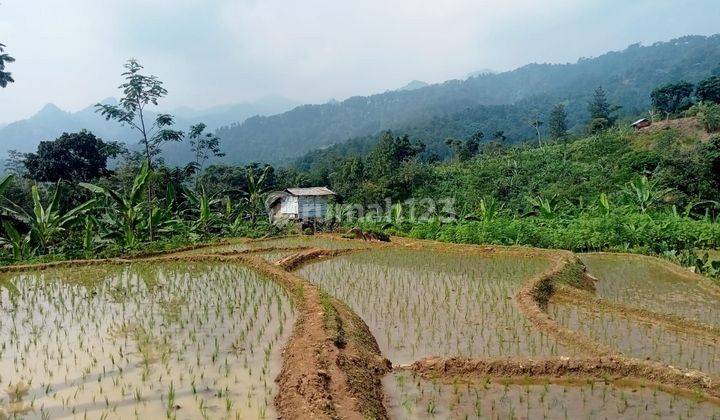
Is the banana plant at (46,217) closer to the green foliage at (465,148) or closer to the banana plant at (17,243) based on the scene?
the banana plant at (17,243)

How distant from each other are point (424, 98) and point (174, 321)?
181961 millimetres

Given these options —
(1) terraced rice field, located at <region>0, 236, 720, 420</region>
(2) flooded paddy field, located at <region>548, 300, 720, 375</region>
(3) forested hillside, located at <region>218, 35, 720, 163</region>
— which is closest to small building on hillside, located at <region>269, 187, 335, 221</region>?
(1) terraced rice field, located at <region>0, 236, 720, 420</region>

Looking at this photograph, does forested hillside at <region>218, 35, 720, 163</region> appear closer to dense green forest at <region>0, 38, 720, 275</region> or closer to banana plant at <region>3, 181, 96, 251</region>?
dense green forest at <region>0, 38, 720, 275</region>

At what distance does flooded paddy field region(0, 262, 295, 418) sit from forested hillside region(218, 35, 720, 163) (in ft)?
217

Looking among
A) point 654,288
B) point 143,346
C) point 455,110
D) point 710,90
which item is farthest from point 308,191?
point 455,110

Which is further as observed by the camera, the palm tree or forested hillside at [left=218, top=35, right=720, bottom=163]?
forested hillside at [left=218, top=35, right=720, bottom=163]

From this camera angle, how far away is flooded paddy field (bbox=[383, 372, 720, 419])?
3672 millimetres

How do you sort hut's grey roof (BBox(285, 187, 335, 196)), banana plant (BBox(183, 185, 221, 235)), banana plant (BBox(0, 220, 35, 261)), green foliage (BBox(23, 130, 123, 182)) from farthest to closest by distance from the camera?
hut's grey roof (BBox(285, 187, 335, 196))
green foliage (BBox(23, 130, 123, 182))
banana plant (BBox(183, 185, 221, 235))
banana plant (BBox(0, 220, 35, 261))

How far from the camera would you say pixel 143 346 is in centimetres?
522

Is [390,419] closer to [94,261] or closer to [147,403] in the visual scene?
[147,403]

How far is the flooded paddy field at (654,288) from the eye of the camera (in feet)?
21.4

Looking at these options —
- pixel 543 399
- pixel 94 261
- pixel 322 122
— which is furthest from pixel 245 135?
pixel 543 399

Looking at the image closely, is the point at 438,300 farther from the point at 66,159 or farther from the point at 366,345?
the point at 66,159

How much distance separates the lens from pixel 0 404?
391 centimetres
